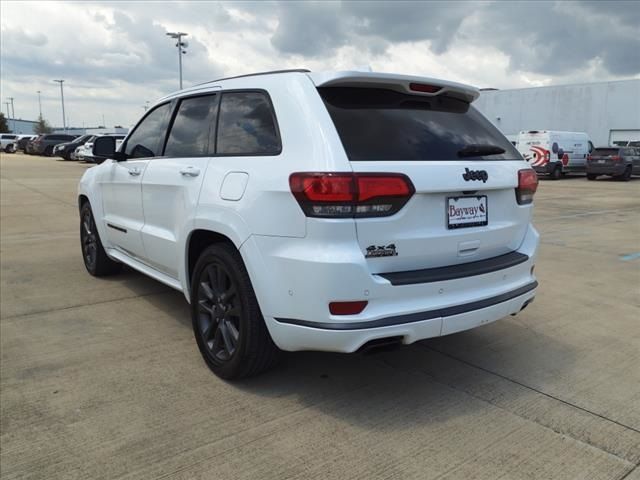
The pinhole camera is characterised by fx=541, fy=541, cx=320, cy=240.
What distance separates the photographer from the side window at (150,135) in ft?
14.1

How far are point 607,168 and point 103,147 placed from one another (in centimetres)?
2445

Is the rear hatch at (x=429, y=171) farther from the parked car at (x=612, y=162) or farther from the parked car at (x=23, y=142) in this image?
the parked car at (x=23, y=142)

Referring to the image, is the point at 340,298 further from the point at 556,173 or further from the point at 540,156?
the point at 556,173

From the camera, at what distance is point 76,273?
6.01 meters

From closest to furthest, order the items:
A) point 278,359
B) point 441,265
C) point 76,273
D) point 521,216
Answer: point 441,265 < point 278,359 < point 521,216 < point 76,273

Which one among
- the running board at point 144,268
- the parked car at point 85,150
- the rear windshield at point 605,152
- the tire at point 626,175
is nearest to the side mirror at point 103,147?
the parked car at point 85,150

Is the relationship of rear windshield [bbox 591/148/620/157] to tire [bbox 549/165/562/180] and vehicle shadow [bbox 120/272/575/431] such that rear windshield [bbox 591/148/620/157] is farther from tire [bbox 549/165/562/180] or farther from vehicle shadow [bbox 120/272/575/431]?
vehicle shadow [bbox 120/272/575/431]

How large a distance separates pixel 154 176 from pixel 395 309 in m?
2.29

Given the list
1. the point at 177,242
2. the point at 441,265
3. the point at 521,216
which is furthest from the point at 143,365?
the point at 521,216

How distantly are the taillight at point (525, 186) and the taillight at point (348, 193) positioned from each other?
1.07 metres

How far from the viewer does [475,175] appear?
3053 mm

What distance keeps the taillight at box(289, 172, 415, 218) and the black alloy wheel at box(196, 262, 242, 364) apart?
0.80m

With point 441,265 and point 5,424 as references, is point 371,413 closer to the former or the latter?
point 441,265

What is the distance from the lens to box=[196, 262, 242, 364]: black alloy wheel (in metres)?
3.24
